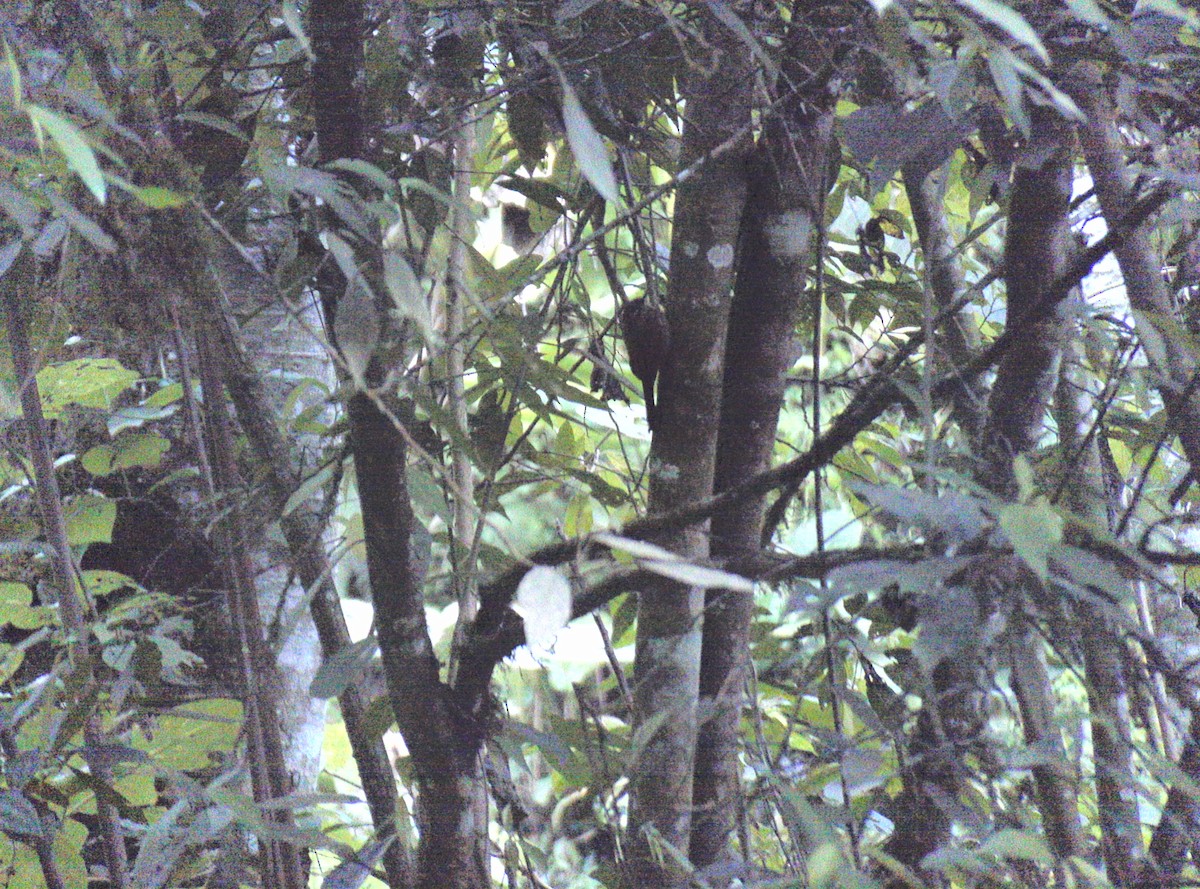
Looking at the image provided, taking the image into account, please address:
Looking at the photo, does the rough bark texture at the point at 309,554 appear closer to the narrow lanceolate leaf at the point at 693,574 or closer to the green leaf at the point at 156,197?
the green leaf at the point at 156,197

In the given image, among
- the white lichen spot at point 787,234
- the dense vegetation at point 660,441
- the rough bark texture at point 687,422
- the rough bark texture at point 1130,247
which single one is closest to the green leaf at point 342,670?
the dense vegetation at point 660,441

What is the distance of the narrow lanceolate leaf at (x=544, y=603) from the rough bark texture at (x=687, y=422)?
0.25m

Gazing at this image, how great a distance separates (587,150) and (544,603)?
223 mm

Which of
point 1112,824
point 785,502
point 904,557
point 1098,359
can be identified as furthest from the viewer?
point 1098,359

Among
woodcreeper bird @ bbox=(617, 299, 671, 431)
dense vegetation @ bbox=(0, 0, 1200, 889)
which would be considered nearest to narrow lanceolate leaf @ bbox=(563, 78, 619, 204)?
dense vegetation @ bbox=(0, 0, 1200, 889)

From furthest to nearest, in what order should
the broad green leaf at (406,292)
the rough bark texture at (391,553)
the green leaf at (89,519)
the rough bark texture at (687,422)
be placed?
the green leaf at (89,519) < the rough bark texture at (687,422) < the rough bark texture at (391,553) < the broad green leaf at (406,292)

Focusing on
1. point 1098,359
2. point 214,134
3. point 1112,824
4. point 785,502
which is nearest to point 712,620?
point 785,502

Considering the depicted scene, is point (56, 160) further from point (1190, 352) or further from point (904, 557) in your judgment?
point (1190, 352)

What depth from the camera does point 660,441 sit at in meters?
0.80

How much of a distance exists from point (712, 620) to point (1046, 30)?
1.51 feet

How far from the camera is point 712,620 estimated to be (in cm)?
82

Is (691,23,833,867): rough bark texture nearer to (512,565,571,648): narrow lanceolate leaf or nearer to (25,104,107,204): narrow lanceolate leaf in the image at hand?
(512,565,571,648): narrow lanceolate leaf

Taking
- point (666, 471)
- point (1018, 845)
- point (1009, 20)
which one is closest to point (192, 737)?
point (666, 471)

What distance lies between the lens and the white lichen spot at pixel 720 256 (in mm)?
807
